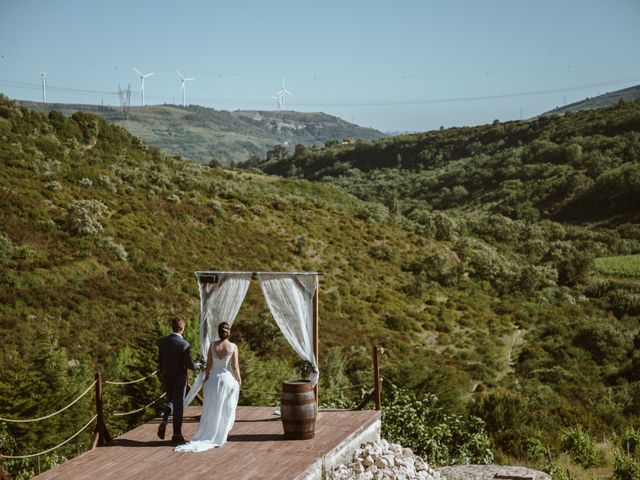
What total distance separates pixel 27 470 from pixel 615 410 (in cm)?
1854

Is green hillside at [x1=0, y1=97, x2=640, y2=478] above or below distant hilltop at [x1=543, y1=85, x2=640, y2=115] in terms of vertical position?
below

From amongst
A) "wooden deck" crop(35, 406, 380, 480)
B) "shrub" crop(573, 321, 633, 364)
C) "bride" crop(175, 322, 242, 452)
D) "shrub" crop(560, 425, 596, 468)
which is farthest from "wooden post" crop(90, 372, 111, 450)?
"shrub" crop(573, 321, 633, 364)

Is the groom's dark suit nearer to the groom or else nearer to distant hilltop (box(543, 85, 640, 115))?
the groom

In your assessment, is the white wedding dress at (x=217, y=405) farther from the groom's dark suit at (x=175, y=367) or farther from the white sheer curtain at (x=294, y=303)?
the white sheer curtain at (x=294, y=303)

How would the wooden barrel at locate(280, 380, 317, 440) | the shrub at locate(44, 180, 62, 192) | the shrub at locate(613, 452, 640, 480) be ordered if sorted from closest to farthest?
the wooden barrel at locate(280, 380, 317, 440) → the shrub at locate(613, 452, 640, 480) → the shrub at locate(44, 180, 62, 192)

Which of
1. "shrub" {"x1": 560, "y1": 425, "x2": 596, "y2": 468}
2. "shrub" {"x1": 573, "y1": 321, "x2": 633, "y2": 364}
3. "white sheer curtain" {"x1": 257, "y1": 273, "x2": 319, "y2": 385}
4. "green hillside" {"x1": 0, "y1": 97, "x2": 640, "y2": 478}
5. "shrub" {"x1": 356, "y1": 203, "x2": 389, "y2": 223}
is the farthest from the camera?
"shrub" {"x1": 356, "y1": 203, "x2": 389, "y2": 223}

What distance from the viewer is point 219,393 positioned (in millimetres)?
10281

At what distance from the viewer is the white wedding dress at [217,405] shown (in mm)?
10211

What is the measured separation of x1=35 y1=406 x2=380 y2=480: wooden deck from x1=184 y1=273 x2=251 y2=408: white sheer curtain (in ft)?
4.89

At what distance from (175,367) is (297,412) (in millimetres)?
1865

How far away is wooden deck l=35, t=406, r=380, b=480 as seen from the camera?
29.1ft

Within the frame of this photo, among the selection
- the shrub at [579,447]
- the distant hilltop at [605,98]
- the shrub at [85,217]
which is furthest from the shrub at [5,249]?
the distant hilltop at [605,98]

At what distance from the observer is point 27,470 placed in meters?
14.9

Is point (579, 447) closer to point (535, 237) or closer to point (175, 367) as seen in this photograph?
point (175, 367)
